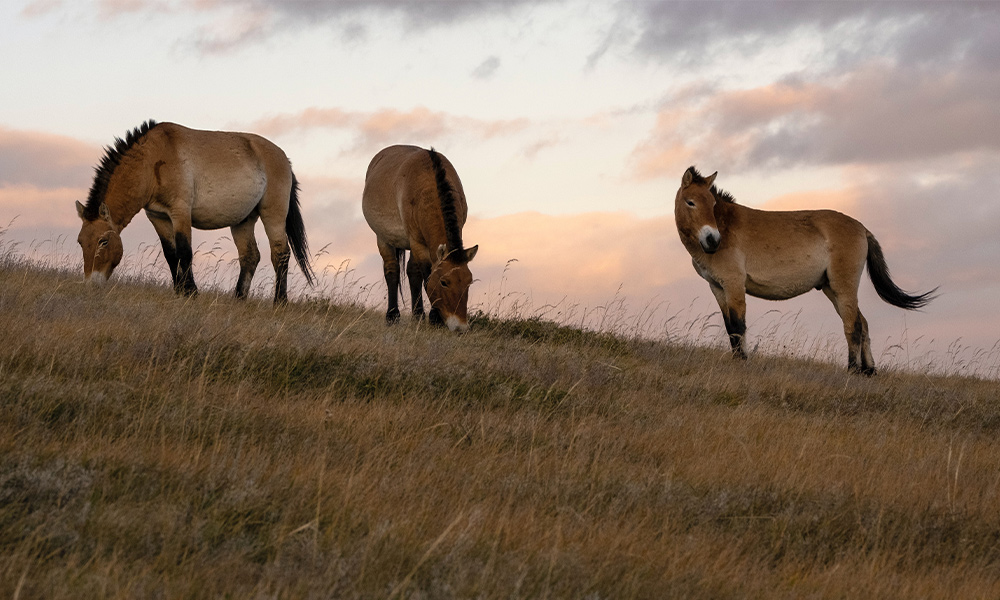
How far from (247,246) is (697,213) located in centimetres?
658

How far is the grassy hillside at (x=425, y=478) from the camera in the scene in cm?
348

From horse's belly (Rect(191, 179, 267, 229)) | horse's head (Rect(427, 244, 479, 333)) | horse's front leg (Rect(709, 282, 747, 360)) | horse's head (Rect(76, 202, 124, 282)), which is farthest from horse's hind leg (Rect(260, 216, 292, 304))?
horse's front leg (Rect(709, 282, 747, 360))

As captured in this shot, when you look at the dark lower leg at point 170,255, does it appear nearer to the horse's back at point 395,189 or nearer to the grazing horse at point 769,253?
the horse's back at point 395,189

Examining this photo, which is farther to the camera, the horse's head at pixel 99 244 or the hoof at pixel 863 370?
the hoof at pixel 863 370

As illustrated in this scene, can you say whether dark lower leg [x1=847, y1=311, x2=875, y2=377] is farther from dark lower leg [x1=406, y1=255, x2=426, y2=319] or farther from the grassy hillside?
dark lower leg [x1=406, y1=255, x2=426, y2=319]

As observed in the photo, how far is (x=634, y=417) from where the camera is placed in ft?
23.1

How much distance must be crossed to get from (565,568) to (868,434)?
16.6 feet

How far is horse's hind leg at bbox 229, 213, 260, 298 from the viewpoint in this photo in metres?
12.7

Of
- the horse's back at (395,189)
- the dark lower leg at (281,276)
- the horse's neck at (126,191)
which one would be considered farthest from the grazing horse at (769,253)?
the horse's neck at (126,191)

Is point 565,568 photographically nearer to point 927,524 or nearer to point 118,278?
point 927,524

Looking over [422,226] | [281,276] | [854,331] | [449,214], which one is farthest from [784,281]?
[281,276]

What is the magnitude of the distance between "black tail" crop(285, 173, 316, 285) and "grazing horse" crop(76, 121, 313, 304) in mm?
15

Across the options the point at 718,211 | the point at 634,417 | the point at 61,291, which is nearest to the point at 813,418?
the point at 634,417

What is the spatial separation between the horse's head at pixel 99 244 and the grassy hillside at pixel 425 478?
204 cm
